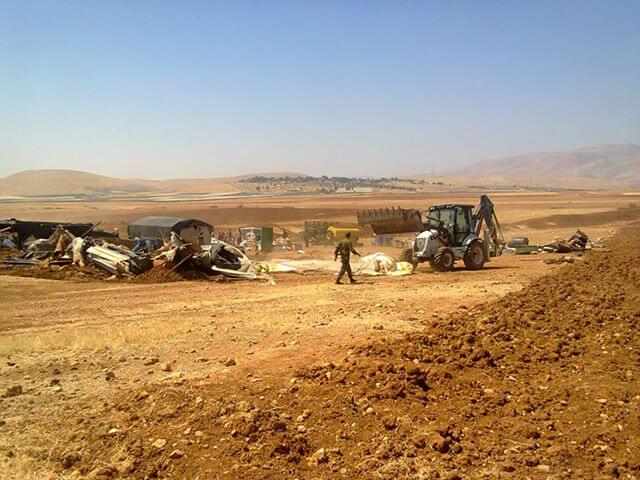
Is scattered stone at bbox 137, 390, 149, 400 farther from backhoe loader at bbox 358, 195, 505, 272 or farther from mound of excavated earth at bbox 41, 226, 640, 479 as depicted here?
backhoe loader at bbox 358, 195, 505, 272

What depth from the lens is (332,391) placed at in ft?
→ 20.2

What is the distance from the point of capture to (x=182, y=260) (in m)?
17.5

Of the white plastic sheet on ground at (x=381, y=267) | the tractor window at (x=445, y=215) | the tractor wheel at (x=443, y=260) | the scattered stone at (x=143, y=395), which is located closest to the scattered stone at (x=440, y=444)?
the scattered stone at (x=143, y=395)

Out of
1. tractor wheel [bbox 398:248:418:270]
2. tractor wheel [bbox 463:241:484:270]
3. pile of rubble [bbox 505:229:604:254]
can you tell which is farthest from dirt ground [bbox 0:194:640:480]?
pile of rubble [bbox 505:229:604:254]

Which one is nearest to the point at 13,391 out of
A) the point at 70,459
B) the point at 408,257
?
the point at 70,459

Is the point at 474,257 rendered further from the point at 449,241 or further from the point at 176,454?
the point at 176,454

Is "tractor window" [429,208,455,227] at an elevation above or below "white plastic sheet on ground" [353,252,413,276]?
above

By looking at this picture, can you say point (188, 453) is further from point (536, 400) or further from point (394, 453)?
point (536, 400)

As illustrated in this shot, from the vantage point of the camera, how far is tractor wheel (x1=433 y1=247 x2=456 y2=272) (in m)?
18.3

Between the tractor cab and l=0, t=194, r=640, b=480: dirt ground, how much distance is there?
7371 millimetres

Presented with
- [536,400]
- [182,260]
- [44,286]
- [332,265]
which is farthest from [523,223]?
[536,400]

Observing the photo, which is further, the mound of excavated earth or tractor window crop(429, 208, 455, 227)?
tractor window crop(429, 208, 455, 227)

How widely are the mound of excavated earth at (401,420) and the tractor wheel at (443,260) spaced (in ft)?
33.7

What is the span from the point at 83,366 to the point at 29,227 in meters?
19.7
